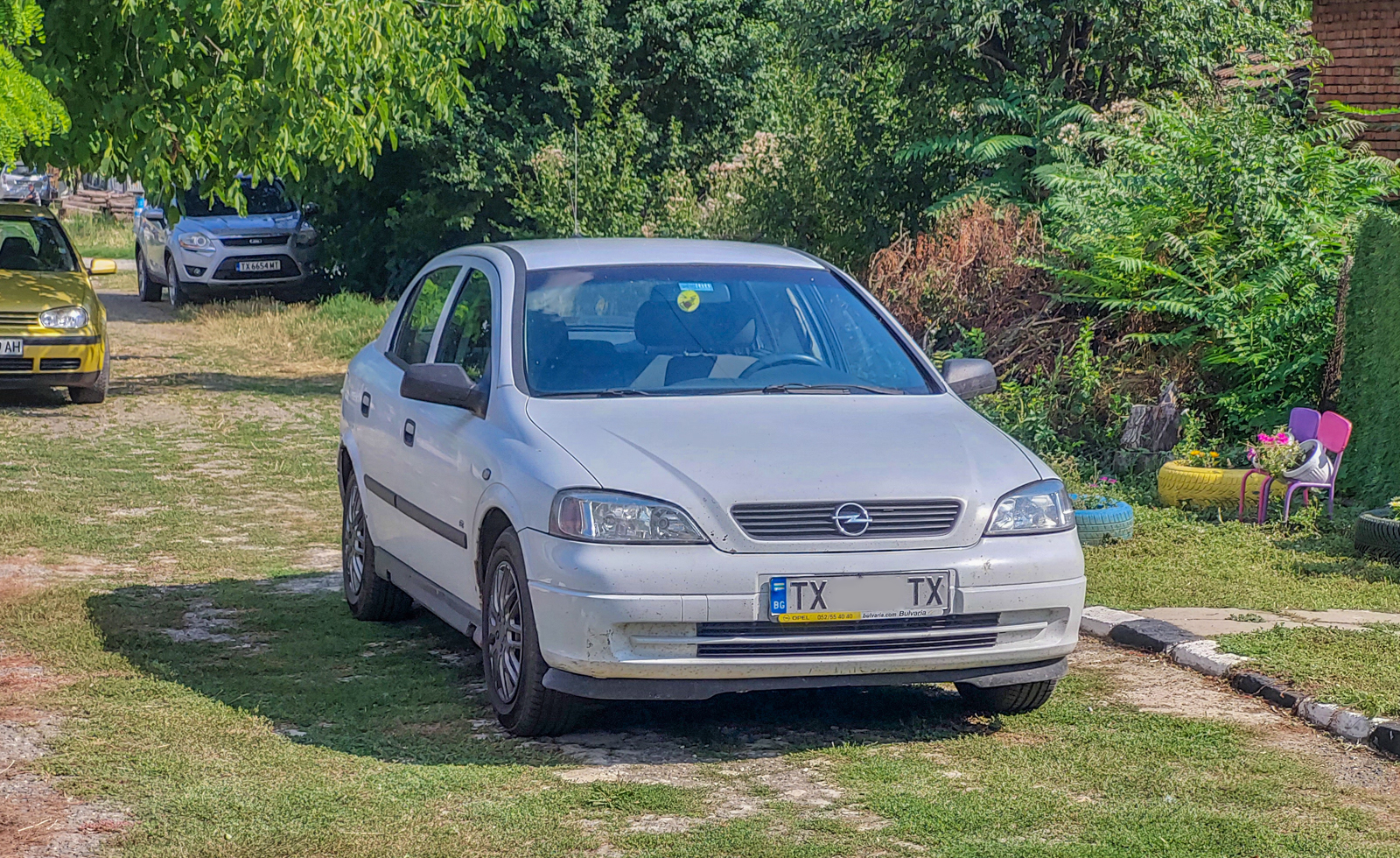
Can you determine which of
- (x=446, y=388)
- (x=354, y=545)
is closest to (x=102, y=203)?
(x=354, y=545)

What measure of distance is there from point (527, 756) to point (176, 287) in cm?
2295

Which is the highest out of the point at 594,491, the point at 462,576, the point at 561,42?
the point at 561,42

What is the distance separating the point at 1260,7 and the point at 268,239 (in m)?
15.5

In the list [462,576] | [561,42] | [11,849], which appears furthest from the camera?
[561,42]

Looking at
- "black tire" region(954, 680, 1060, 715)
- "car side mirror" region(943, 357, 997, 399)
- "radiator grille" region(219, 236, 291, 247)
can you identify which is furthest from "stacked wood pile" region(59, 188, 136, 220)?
"black tire" region(954, 680, 1060, 715)

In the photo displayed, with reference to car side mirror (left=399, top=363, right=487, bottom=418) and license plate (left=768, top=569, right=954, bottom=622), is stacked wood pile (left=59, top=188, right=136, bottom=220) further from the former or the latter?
license plate (left=768, top=569, right=954, bottom=622)

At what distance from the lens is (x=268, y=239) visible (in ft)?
89.6

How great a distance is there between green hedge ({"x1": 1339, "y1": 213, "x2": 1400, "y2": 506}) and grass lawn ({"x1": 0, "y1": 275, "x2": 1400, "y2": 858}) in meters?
1.42

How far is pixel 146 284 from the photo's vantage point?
29328mm

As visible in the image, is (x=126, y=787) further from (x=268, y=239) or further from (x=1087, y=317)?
(x=268, y=239)

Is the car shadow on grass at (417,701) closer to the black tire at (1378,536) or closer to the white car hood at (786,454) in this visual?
the white car hood at (786,454)

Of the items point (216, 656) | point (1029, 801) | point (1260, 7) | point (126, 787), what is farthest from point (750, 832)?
point (1260, 7)

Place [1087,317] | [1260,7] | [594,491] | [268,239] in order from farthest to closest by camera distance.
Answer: [268,239] < [1260,7] < [1087,317] < [594,491]

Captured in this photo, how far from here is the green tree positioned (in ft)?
23.3
